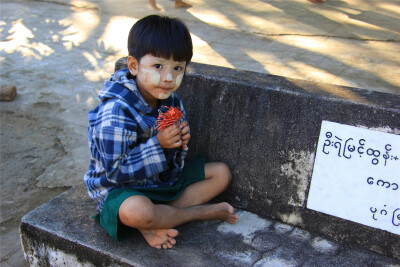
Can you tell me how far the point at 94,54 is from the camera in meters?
5.32

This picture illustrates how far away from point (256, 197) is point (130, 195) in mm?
634

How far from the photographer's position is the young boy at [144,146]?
1.89m

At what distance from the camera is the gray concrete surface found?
10.5 feet

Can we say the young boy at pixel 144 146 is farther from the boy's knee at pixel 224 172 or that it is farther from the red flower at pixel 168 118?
the boy's knee at pixel 224 172

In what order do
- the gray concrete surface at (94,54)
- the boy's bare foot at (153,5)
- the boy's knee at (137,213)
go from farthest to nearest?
the boy's bare foot at (153,5), the gray concrete surface at (94,54), the boy's knee at (137,213)

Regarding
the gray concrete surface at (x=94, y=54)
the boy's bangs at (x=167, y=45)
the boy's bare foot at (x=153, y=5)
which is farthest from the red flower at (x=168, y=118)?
the boy's bare foot at (x=153, y=5)

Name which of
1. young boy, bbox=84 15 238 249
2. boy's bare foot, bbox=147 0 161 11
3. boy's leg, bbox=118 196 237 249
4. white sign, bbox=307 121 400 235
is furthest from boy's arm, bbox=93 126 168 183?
boy's bare foot, bbox=147 0 161 11

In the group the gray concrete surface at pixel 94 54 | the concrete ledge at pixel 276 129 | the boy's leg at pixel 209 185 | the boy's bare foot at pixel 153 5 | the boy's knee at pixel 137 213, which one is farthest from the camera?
the boy's bare foot at pixel 153 5

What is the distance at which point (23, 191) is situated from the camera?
9.55 ft

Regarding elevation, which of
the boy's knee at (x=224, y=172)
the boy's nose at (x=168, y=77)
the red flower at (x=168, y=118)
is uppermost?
the boy's nose at (x=168, y=77)

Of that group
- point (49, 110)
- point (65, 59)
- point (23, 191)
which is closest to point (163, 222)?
point (23, 191)

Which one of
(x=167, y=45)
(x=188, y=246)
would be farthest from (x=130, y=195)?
(x=167, y=45)

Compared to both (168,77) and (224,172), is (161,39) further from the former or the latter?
(224,172)

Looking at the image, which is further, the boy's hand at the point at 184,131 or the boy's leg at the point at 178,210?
the boy's hand at the point at 184,131
